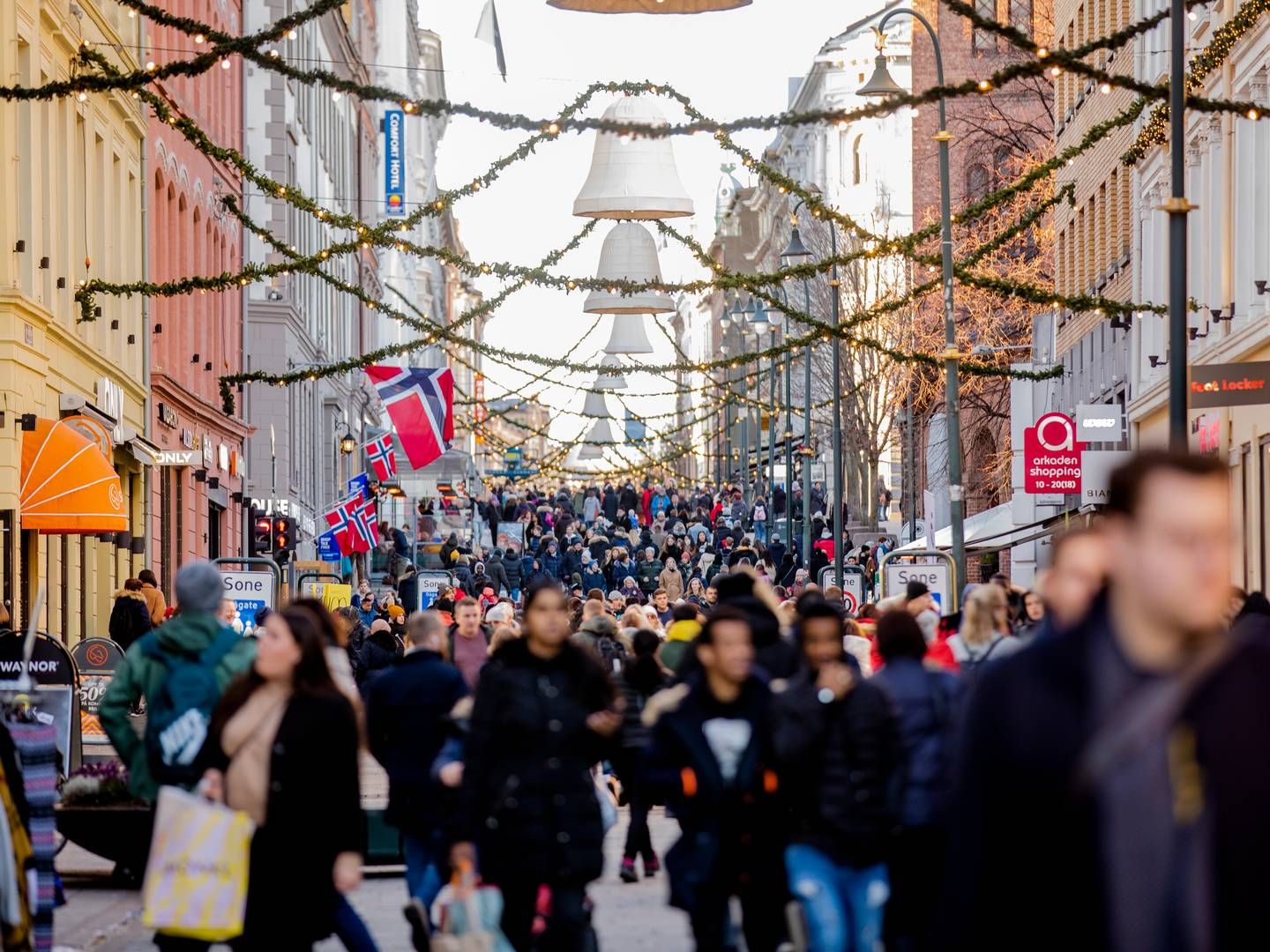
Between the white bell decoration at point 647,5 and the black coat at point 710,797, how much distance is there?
9847mm

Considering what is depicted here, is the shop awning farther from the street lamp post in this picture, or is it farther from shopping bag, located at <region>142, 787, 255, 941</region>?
shopping bag, located at <region>142, 787, 255, 941</region>

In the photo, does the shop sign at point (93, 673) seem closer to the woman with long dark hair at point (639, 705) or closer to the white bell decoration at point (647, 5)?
the woman with long dark hair at point (639, 705)

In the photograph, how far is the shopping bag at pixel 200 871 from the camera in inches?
377

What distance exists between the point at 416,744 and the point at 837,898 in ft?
9.32

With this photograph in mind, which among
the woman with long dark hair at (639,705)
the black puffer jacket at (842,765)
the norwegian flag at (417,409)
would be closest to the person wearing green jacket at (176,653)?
the black puffer jacket at (842,765)

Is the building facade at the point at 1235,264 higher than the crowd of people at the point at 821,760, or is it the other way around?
the building facade at the point at 1235,264

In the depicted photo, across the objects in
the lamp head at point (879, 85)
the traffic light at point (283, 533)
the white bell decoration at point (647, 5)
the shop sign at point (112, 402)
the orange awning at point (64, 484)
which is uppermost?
the lamp head at point (879, 85)

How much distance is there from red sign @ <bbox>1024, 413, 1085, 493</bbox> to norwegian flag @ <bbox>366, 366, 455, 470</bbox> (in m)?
8.03

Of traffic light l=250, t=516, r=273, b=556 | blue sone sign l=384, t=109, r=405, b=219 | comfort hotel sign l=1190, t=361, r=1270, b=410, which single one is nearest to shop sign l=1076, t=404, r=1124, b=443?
comfort hotel sign l=1190, t=361, r=1270, b=410

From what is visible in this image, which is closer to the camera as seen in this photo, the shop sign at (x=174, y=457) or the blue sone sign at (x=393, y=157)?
the shop sign at (x=174, y=457)

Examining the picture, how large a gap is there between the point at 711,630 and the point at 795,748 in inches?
24.3

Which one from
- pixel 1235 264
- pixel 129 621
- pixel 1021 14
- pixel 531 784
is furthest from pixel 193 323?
pixel 1021 14

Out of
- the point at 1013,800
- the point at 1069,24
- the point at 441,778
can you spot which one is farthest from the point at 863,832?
the point at 1069,24

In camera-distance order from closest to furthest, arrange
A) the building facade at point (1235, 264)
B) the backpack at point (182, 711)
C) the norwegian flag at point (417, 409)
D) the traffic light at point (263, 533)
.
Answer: the backpack at point (182, 711) → the building facade at point (1235, 264) → the norwegian flag at point (417, 409) → the traffic light at point (263, 533)
